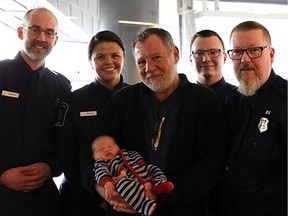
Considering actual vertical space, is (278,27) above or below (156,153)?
above

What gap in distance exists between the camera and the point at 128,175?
1594 millimetres

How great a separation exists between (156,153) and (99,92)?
71 centimetres

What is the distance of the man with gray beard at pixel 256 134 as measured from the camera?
60.2 inches

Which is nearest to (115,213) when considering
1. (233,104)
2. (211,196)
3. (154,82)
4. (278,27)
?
(211,196)

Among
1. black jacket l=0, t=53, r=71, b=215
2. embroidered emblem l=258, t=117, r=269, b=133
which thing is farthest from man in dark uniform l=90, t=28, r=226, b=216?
black jacket l=0, t=53, r=71, b=215

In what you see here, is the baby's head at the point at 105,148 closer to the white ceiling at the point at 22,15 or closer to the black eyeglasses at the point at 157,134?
the black eyeglasses at the point at 157,134

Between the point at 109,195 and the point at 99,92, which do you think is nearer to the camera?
the point at 109,195

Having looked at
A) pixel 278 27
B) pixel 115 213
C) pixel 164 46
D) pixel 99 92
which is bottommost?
pixel 115 213

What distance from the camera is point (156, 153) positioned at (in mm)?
1657

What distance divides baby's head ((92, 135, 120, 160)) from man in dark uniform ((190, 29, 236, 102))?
903 millimetres

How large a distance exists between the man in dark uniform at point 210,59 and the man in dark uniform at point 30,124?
96 cm

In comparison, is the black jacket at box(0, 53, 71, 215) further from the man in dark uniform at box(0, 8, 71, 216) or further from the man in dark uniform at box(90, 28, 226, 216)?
the man in dark uniform at box(90, 28, 226, 216)

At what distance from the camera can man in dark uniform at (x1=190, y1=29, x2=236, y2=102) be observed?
2299 mm

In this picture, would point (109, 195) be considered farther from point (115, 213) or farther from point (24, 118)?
point (24, 118)
